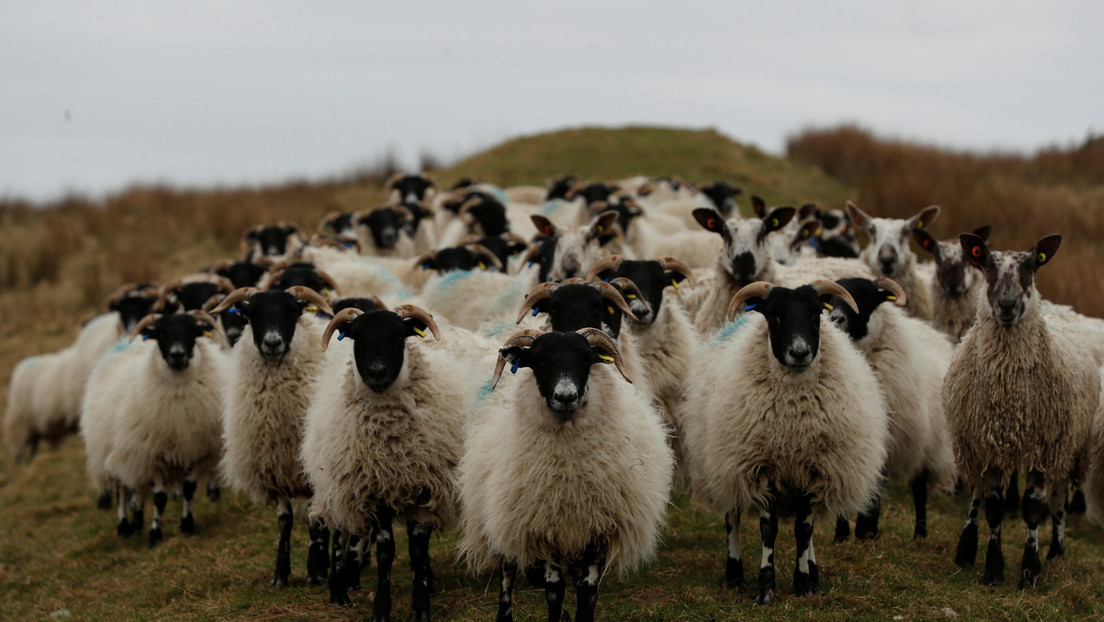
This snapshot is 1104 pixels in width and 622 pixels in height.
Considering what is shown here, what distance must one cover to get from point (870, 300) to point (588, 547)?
3.02m

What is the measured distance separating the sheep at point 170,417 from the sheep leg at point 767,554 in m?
4.90

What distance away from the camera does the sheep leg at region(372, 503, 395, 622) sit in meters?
5.63

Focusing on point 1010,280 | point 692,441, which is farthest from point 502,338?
point 1010,280

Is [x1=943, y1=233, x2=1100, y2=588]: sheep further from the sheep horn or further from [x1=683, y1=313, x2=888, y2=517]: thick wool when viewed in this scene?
the sheep horn

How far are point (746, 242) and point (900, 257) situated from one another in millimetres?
1997

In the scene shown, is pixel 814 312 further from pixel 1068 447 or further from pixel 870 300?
pixel 1068 447

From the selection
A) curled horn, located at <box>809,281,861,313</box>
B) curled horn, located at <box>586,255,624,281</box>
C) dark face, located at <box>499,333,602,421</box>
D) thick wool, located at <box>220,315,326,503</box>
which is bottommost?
thick wool, located at <box>220,315,326,503</box>

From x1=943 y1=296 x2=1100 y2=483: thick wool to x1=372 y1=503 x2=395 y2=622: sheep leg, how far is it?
3.71 m

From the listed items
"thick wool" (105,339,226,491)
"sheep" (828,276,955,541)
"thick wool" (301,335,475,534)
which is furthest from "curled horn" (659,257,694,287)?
"thick wool" (105,339,226,491)

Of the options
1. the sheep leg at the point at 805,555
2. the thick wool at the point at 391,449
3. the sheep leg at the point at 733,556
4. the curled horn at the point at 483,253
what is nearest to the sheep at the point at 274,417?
the thick wool at the point at 391,449

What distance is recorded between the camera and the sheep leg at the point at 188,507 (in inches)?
338

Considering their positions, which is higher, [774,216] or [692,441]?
[774,216]

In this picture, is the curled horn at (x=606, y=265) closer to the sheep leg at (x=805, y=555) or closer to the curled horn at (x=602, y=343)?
the curled horn at (x=602, y=343)

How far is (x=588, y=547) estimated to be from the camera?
5012 mm
